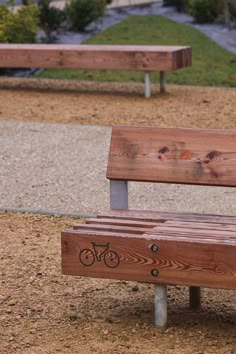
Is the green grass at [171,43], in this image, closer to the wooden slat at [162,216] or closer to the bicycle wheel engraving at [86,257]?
the wooden slat at [162,216]

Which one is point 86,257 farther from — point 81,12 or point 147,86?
point 81,12

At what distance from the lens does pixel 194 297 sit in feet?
19.2

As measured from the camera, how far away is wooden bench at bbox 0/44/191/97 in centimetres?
1330

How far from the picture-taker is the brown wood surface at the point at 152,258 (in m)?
5.20

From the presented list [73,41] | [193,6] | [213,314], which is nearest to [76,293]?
[213,314]

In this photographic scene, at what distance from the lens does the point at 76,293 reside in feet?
20.3

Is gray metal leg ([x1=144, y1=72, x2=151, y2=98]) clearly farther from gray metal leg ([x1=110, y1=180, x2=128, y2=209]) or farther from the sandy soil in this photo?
gray metal leg ([x1=110, y1=180, x2=128, y2=209])

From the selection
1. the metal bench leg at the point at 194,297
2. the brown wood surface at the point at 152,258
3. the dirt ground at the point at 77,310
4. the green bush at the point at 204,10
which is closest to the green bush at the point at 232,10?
the green bush at the point at 204,10

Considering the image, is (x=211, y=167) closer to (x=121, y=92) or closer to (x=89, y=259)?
(x=89, y=259)

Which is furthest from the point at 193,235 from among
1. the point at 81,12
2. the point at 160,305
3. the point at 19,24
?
the point at 81,12

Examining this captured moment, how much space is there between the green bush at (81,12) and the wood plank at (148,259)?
50.7ft

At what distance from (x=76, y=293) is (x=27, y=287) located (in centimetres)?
29

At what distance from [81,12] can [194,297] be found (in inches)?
602

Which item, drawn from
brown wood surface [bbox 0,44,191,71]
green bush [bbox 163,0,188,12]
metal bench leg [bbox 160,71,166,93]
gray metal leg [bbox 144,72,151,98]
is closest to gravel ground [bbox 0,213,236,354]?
brown wood surface [bbox 0,44,191,71]
